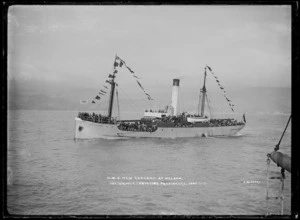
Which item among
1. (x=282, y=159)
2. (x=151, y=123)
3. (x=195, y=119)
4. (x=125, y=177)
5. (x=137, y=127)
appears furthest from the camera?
(x=195, y=119)

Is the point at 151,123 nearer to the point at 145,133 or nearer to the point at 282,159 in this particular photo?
the point at 145,133

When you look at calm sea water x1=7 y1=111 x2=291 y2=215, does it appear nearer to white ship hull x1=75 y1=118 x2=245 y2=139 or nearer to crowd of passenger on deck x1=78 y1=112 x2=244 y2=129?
white ship hull x1=75 y1=118 x2=245 y2=139

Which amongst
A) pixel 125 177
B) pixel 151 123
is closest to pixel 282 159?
pixel 125 177

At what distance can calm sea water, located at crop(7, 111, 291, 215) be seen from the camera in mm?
3939

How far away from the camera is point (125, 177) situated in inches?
163

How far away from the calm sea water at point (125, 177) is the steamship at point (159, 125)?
0.86 meters

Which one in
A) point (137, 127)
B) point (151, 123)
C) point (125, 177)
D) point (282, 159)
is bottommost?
point (125, 177)

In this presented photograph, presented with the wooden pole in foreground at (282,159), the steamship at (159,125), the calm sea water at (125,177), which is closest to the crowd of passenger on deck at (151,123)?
the steamship at (159,125)

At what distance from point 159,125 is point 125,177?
2.69 m

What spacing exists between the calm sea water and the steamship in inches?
33.9

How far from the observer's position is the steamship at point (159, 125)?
5.59 metres

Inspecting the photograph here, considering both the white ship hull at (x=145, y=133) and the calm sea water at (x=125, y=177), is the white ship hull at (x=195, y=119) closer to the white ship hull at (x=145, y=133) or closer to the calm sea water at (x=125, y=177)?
the white ship hull at (x=145, y=133)
